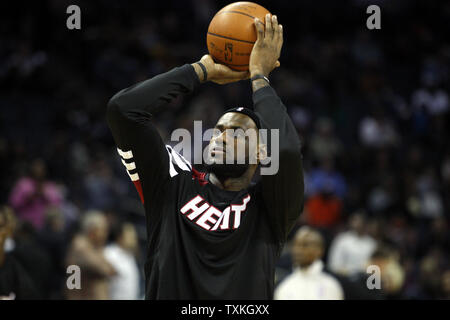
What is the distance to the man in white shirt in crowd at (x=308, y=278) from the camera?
5.69 meters

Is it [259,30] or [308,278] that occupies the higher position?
[259,30]

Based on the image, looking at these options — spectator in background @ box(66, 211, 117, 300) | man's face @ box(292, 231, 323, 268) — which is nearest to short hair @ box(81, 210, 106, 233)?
spectator in background @ box(66, 211, 117, 300)

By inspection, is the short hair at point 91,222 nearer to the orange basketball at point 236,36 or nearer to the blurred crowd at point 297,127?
the blurred crowd at point 297,127

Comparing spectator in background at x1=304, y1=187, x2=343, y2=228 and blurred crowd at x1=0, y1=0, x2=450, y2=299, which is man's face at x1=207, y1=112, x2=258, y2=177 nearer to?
blurred crowd at x1=0, y1=0, x2=450, y2=299

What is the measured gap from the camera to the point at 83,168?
9406mm

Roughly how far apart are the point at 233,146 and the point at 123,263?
4485 millimetres

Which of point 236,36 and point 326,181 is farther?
point 326,181

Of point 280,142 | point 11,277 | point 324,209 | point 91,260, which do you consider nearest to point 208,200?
point 280,142

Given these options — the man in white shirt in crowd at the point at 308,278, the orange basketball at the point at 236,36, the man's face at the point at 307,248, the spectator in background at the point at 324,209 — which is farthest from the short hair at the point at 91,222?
the orange basketball at the point at 236,36

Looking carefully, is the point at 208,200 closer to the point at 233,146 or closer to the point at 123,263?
the point at 233,146

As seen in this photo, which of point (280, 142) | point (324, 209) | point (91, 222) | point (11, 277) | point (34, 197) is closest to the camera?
point (280, 142)

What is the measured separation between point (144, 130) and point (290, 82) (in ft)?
29.8

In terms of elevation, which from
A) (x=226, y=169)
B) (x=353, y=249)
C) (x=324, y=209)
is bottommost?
(x=353, y=249)

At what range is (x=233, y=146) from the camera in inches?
121
